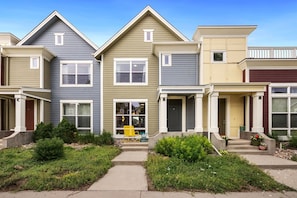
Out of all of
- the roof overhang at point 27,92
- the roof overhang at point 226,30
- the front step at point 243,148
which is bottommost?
the front step at point 243,148

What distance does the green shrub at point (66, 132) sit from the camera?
14.0 metres

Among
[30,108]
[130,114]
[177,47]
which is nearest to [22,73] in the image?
[30,108]

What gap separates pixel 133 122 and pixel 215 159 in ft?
24.8

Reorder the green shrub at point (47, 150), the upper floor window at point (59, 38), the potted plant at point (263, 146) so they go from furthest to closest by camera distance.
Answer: the upper floor window at point (59, 38)
the potted plant at point (263, 146)
the green shrub at point (47, 150)

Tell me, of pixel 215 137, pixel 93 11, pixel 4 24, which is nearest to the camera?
pixel 215 137

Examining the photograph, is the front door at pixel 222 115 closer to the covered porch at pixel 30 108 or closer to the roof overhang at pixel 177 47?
the roof overhang at pixel 177 47

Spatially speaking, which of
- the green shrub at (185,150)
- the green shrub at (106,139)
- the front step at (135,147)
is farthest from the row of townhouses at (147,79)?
the green shrub at (185,150)

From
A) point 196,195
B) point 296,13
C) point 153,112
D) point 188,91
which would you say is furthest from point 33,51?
point 296,13

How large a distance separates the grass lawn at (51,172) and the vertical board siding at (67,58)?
632 cm

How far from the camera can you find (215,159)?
348 inches

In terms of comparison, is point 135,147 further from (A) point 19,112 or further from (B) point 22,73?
(B) point 22,73

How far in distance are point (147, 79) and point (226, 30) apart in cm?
567

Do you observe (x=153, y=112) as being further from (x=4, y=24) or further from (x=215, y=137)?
(x=4, y=24)

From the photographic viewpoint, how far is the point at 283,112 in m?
13.6
